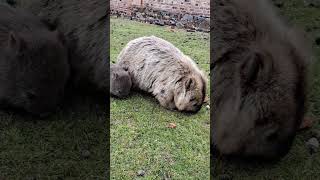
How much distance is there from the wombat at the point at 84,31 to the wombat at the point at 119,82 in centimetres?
51

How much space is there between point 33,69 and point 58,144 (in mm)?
674

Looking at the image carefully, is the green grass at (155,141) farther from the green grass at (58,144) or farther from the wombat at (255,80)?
the wombat at (255,80)

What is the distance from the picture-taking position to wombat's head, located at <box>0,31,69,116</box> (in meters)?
4.19

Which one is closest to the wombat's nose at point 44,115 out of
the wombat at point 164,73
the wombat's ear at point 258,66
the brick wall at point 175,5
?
the wombat at point 164,73

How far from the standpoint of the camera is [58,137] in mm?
4320

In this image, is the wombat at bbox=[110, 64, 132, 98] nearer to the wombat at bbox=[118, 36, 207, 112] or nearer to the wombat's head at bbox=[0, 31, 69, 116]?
the wombat at bbox=[118, 36, 207, 112]

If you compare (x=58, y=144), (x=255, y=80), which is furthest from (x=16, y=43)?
(x=255, y=80)

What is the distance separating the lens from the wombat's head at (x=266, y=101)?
3.52 meters

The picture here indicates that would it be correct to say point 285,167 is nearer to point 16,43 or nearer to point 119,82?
point 119,82

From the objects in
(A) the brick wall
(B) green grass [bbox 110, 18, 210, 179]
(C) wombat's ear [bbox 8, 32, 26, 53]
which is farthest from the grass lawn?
(A) the brick wall

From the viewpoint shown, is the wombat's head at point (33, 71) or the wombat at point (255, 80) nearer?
the wombat at point (255, 80)

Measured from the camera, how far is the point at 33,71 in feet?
13.7

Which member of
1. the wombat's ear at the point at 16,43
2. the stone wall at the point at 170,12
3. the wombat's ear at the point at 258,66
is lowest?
the stone wall at the point at 170,12

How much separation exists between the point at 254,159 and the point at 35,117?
197 centimetres
